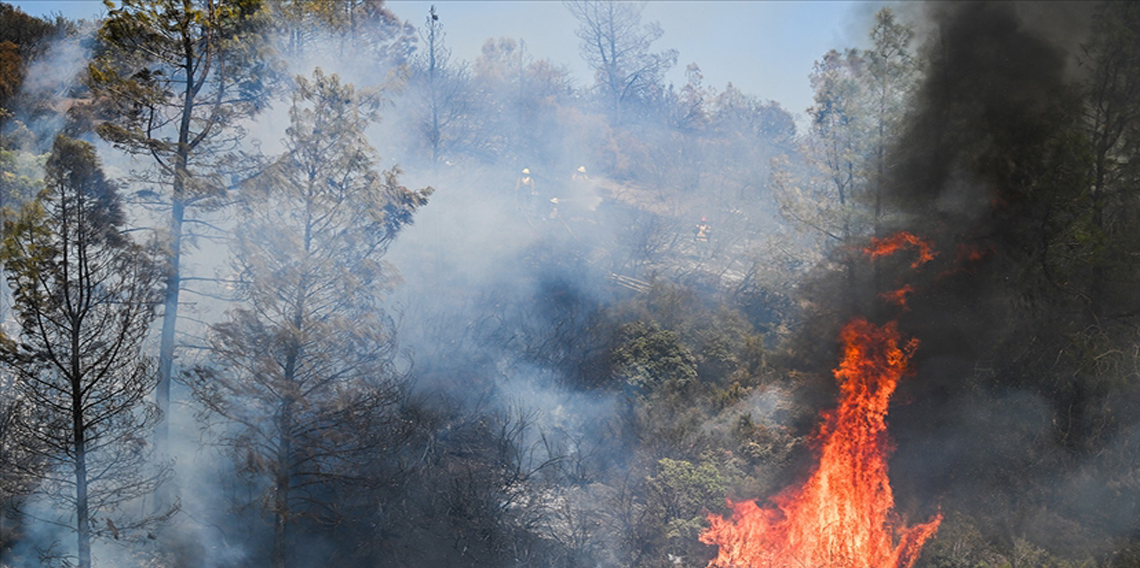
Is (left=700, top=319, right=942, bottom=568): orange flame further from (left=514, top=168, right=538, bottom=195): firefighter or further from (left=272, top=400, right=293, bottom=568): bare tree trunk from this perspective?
(left=514, top=168, right=538, bottom=195): firefighter

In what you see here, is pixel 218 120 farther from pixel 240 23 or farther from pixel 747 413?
pixel 747 413

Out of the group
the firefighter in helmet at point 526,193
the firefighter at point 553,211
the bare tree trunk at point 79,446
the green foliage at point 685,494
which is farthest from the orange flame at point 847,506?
the firefighter in helmet at point 526,193

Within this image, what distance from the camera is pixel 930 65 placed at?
15.6 m

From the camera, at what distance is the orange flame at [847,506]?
12805 mm

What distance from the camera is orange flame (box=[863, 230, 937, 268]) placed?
1533 centimetres

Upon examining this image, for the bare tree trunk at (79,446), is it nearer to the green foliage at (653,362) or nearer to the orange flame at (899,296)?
the green foliage at (653,362)

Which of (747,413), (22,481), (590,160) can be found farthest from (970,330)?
(590,160)

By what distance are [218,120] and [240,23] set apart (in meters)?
1.82

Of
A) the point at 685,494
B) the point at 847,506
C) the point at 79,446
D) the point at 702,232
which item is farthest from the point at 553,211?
the point at 79,446

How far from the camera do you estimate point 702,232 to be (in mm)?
25734

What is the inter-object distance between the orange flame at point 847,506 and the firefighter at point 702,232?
35.2 feet

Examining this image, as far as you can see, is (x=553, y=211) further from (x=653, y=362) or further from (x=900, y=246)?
(x=900, y=246)

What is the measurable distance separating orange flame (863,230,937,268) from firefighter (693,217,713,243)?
8.68 meters

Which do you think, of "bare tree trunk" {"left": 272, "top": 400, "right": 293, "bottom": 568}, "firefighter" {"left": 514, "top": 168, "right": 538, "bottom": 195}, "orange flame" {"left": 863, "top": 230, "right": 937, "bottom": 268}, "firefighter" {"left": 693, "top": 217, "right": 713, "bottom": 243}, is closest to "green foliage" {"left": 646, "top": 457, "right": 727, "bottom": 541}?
"orange flame" {"left": 863, "top": 230, "right": 937, "bottom": 268}
